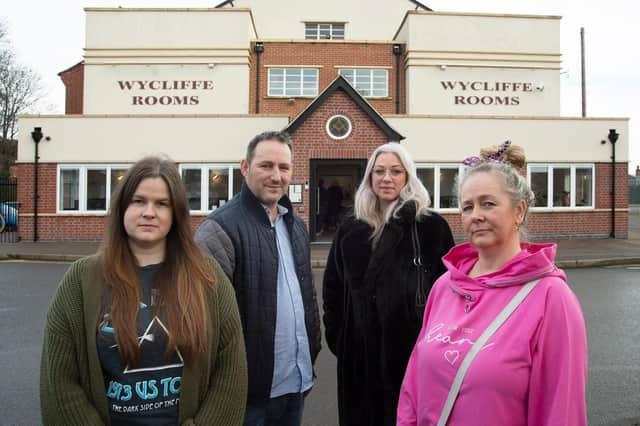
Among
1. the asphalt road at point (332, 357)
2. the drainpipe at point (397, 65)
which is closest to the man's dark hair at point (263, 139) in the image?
the asphalt road at point (332, 357)

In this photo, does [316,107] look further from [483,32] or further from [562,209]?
[483,32]

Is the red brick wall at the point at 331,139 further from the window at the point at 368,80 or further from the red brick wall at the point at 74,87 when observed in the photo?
the red brick wall at the point at 74,87

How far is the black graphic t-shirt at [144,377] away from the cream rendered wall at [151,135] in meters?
15.5

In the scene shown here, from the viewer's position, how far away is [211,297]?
79.6 inches

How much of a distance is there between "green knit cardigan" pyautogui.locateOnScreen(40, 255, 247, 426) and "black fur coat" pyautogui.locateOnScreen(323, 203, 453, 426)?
0.99 meters

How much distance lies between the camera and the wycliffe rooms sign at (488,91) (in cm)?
2130

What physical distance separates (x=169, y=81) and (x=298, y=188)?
29.4 ft

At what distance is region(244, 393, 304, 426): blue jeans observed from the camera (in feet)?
8.08

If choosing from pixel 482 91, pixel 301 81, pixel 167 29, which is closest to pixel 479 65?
pixel 482 91

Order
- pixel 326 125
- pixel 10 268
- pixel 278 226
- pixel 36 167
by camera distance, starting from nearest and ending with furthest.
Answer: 1. pixel 278 226
2. pixel 10 268
3. pixel 326 125
4. pixel 36 167

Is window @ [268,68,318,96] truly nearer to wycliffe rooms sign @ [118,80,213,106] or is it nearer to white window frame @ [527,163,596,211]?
wycliffe rooms sign @ [118,80,213,106]

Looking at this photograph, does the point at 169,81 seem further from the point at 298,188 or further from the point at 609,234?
the point at 609,234

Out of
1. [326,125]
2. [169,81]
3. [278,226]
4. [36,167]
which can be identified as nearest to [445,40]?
[326,125]

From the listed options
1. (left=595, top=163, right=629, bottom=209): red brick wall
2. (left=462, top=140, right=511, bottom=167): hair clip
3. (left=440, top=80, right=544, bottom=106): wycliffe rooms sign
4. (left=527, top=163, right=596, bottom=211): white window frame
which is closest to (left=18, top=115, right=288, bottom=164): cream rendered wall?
(left=440, top=80, right=544, bottom=106): wycliffe rooms sign
